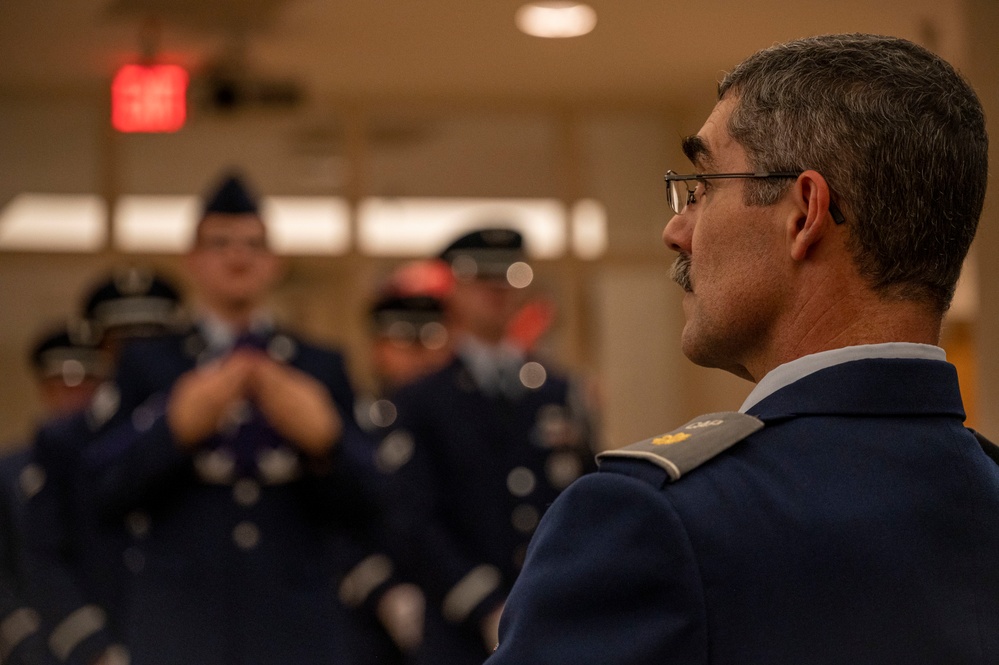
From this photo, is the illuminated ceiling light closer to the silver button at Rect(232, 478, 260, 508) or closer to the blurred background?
the blurred background

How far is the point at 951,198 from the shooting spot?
104 centimetres

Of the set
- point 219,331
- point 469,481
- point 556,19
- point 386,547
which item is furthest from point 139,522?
point 556,19

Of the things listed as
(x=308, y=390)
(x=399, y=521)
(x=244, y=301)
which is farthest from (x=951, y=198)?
(x=399, y=521)

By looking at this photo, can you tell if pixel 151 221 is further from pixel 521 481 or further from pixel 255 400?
pixel 255 400

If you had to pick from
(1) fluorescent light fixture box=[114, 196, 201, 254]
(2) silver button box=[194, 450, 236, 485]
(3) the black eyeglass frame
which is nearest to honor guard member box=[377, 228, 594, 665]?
(2) silver button box=[194, 450, 236, 485]

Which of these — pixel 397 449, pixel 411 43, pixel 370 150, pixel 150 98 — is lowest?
pixel 397 449

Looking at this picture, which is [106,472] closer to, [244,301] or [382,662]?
[244,301]

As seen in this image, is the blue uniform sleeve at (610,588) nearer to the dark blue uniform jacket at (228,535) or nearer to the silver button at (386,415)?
the dark blue uniform jacket at (228,535)

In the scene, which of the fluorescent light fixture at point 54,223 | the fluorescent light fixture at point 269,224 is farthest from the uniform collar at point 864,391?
the fluorescent light fixture at point 54,223

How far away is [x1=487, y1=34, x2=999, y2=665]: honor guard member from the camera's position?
35.4 inches

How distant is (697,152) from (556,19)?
471 cm

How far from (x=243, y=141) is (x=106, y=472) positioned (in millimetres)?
4331

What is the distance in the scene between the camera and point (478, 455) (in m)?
3.51

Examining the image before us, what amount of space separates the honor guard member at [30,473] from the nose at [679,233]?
2520mm
